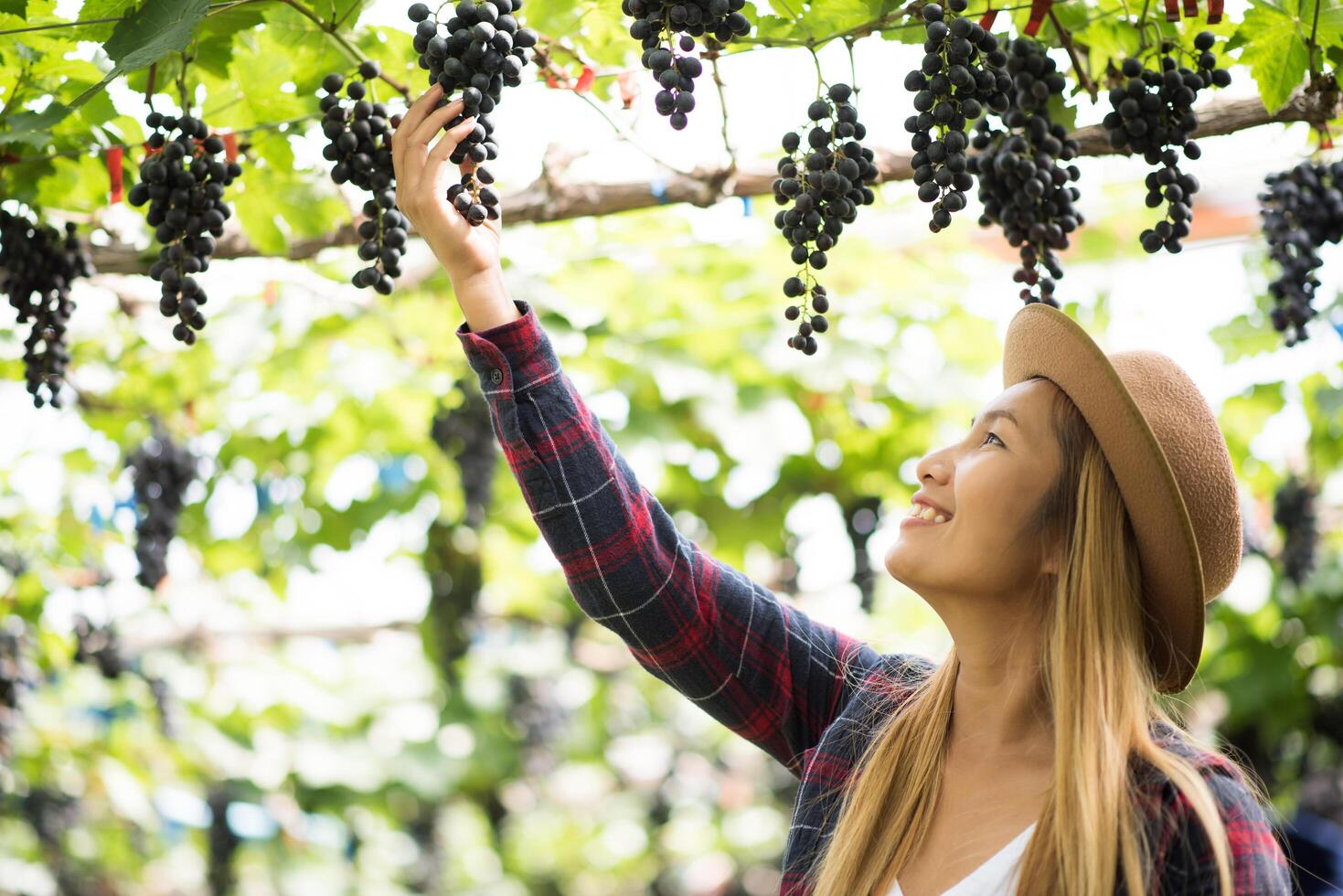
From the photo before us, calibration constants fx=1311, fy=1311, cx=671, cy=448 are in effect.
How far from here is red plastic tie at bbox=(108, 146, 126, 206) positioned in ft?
7.65

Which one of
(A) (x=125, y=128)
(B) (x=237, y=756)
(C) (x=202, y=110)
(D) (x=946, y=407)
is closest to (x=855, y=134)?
(C) (x=202, y=110)

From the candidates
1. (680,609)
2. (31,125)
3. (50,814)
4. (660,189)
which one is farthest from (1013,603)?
(50,814)

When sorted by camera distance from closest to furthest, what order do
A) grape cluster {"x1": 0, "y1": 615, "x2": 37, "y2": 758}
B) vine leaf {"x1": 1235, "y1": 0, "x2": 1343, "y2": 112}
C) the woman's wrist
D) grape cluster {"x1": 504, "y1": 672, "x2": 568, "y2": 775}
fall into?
the woman's wrist
vine leaf {"x1": 1235, "y1": 0, "x2": 1343, "y2": 112}
grape cluster {"x1": 0, "y1": 615, "x2": 37, "y2": 758}
grape cluster {"x1": 504, "y1": 672, "x2": 568, "y2": 775}

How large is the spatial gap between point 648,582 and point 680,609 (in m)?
0.08

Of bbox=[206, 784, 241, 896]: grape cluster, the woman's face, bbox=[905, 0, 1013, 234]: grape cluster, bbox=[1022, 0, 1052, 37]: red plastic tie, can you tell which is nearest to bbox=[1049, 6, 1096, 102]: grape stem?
bbox=[1022, 0, 1052, 37]: red plastic tie

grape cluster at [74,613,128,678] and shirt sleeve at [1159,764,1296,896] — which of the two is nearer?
shirt sleeve at [1159,764,1296,896]

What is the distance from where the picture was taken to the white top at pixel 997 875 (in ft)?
5.16

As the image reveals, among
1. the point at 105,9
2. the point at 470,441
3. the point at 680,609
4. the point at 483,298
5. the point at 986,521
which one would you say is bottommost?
the point at 470,441

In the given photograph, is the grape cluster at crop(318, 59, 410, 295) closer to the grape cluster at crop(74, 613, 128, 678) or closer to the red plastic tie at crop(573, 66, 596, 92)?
the red plastic tie at crop(573, 66, 596, 92)

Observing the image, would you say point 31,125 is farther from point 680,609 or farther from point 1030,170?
point 1030,170

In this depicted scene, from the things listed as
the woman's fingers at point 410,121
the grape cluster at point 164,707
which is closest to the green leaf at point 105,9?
the woman's fingers at point 410,121

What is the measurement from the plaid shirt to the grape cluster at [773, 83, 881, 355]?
0.39m

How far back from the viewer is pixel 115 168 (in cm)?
235

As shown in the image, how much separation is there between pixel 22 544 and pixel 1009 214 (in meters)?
4.94
